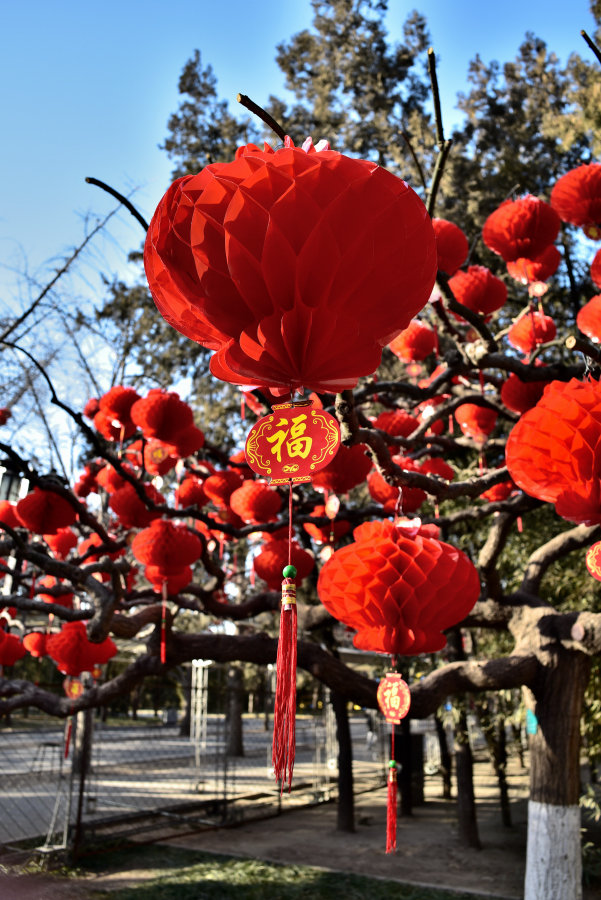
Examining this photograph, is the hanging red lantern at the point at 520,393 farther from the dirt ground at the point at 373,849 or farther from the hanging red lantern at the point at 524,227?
the dirt ground at the point at 373,849

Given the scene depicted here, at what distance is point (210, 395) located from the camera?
1180 centimetres

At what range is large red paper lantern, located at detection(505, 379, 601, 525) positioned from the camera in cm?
245

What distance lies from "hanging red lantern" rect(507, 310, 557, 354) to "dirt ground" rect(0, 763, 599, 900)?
17.8 feet

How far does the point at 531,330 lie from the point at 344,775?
25.8 feet

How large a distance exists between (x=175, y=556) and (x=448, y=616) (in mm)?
2241

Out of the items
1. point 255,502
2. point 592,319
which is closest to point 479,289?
point 592,319

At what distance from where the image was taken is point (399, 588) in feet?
9.09

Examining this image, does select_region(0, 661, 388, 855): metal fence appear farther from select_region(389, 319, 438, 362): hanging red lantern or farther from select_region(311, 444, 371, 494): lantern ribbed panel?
select_region(389, 319, 438, 362): hanging red lantern

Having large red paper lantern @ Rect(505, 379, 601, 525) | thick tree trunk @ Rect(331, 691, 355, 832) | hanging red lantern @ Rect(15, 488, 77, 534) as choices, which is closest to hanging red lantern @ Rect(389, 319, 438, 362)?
large red paper lantern @ Rect(505, 379, 601, 525)

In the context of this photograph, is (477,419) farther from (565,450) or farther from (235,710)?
(235,710)

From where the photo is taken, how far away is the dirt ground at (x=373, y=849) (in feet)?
23.3

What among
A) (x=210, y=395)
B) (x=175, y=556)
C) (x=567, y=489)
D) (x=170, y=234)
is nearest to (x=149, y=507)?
(x=175, y=556)

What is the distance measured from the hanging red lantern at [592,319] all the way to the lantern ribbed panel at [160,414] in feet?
8.00

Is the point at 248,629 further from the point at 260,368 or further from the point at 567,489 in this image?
the point at 260,368
